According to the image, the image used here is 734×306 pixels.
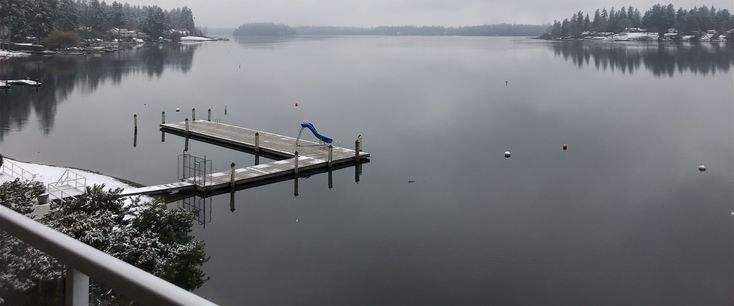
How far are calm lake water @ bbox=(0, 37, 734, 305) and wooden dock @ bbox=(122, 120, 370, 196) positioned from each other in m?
0.75

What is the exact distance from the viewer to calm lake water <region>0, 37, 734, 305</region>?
18.9 metres

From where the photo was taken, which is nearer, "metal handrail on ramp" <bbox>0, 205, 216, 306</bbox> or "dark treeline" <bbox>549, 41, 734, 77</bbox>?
"metal handrail on ramp" <bbox>0, 205, 216, 306</bbox>

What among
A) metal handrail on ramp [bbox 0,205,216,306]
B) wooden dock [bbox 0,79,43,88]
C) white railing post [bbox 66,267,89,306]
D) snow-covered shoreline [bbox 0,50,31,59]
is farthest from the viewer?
snow-covered shoreline [bbox 0,50,31,59]

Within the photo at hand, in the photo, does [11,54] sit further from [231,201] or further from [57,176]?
[231,201]

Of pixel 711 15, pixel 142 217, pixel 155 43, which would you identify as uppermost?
pixel 711 15

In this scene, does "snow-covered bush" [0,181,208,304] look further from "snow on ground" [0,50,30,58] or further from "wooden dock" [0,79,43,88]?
"snow on ground" [0,50,30,58]

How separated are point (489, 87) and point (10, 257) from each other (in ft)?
238

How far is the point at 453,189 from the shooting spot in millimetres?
29281

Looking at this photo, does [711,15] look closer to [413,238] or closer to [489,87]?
[489,87]

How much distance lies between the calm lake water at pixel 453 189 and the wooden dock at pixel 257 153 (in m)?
0.75

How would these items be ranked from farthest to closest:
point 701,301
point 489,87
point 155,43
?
point 155,43 < point 489,87 < point 701,301

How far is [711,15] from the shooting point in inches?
7367

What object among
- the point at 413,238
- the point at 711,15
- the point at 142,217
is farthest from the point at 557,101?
the point at 711,15

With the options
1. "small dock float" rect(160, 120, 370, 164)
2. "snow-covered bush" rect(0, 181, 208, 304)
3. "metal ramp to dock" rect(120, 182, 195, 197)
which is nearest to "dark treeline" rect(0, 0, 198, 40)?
"small dock float" rect(160, 120, 370, 164)
